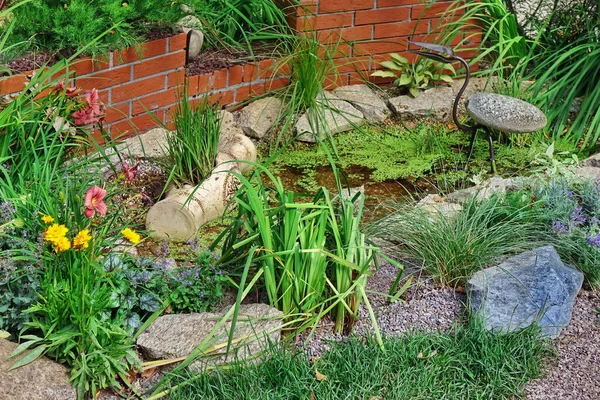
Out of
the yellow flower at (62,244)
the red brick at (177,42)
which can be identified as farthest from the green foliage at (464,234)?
the red brick at (177,42)

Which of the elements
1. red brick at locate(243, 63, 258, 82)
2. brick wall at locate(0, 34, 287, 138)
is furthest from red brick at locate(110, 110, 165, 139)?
red brick at locate(243, 63, 258, 82)

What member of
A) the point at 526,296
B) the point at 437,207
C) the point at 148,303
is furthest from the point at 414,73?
the point at 148,303

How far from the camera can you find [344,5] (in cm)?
609

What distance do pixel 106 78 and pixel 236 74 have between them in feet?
2.99

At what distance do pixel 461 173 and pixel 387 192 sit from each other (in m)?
0.49

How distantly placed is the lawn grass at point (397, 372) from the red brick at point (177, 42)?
2.51m

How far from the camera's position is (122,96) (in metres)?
5.31

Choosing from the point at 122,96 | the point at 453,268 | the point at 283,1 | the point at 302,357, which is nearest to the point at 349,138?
the point at 283,1

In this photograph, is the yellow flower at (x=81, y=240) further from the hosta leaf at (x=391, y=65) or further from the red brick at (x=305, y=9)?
the hosta leaf at (x=391, y=65)

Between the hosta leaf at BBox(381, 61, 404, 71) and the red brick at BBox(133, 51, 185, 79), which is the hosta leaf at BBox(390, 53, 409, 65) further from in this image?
the red brick at BBox(133, 51, 185, 79)

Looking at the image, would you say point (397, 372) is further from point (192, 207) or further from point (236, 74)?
point (236, 74)

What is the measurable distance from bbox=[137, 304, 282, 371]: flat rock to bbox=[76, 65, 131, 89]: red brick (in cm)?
187

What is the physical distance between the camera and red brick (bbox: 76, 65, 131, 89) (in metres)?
5.11

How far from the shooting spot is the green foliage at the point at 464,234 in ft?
13.0
